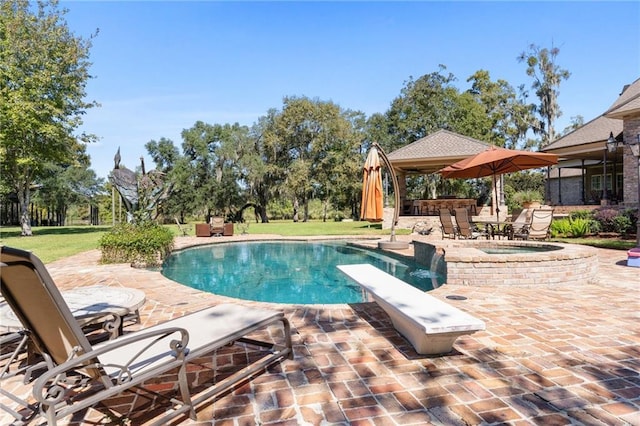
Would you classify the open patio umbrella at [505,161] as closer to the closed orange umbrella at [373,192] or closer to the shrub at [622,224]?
the closed orange umbrella at [373,192]

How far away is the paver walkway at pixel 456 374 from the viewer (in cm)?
224

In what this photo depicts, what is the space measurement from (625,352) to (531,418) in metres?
1.77

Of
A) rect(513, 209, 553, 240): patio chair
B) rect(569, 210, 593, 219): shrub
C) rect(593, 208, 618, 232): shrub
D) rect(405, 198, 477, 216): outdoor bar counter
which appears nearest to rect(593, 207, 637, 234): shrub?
rect(593, 208, 618, 232): shrub

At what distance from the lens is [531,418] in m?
2.19

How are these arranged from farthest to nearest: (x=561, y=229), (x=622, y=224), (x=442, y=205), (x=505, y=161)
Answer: (x=442, y=205)
(x=561, y=229)
(x=622, y=224)
(x=505, y=161)

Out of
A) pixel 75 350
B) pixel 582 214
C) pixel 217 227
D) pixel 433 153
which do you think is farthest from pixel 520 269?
pixel 217 227

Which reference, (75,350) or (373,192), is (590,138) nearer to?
(373,192)

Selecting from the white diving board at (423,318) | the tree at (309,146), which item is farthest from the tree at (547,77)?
the white diving board at (423,318)

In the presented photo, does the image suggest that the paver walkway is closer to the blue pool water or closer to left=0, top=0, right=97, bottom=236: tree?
the blue pool water

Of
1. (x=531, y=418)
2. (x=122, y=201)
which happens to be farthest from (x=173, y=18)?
(x=531, y=418)

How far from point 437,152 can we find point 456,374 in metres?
17.9

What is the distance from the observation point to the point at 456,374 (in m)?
2.78

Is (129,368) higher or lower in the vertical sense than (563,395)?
higher

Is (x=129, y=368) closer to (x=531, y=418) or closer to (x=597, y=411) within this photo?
(x=531, y=418)
